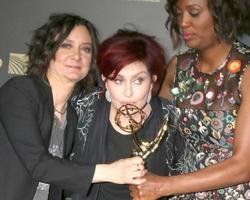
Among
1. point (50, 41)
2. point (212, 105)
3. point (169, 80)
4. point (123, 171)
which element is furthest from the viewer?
point (169, 80)

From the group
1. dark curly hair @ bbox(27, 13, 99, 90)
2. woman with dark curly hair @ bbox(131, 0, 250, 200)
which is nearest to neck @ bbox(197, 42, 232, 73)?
woman with dark curly hair @ bbox(131, 0, 250, 200)

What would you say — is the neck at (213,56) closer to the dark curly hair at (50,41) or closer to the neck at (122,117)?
the neck at (122,117)

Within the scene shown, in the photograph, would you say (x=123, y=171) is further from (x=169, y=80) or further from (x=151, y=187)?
(x=169, y=80)

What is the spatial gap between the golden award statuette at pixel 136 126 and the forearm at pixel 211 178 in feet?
0.36

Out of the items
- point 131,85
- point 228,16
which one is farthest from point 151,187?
point 228,16

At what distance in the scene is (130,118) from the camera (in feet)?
3.89

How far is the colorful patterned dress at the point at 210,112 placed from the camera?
4.01 ft

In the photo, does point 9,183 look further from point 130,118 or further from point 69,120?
point 130,118

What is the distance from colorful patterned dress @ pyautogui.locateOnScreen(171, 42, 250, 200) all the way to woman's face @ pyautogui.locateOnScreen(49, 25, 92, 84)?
1.09 feet

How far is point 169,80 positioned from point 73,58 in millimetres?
374

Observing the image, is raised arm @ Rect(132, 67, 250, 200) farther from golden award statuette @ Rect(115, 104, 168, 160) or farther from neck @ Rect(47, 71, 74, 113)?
neck @ Rect(47, 71, 74, 113)

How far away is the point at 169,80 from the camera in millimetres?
1475

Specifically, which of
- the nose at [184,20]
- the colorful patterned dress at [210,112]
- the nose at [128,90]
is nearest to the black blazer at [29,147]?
the nose at [128,90]

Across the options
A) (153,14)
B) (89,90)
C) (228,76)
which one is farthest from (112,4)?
(228,76)
